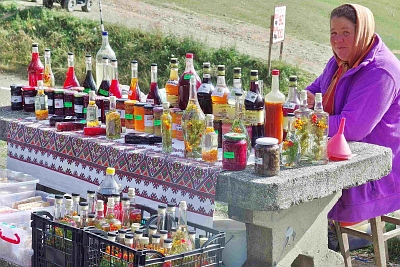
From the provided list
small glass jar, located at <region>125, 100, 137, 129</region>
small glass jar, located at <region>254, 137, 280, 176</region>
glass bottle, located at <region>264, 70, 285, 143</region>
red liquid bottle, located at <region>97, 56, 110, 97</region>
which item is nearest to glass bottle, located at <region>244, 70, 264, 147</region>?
glass bottle, located at <region>264, 70, 285, 143</region>

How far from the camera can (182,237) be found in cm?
382

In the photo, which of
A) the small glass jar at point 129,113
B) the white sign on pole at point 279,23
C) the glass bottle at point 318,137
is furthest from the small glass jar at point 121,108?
the white sign on pole at point 279,23

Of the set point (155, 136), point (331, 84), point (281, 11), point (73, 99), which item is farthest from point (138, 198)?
point (281, 11)

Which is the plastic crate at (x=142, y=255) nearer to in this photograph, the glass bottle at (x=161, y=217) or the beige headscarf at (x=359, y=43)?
the glass bottle at (x=161, y=217)

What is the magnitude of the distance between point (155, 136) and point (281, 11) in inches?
232

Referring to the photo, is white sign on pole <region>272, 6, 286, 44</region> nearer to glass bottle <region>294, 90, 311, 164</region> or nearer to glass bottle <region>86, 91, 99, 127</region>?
glass bottle <region>86, 91, 99, 127</region>

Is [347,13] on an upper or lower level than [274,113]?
upper

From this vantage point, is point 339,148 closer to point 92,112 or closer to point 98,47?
point 92,112

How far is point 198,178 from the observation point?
4090 millimetres

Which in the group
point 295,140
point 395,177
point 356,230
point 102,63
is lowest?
point 356,230

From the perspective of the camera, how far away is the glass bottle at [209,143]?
412cm

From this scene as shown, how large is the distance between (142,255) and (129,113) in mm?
1450

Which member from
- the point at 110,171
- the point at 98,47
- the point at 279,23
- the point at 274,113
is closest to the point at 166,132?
the point at 110,171

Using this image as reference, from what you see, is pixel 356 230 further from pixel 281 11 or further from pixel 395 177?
pixel 281 11
